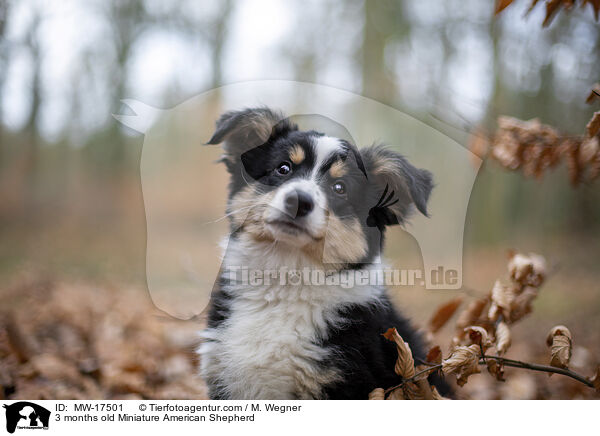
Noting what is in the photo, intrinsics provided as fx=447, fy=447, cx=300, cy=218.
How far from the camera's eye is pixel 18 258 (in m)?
2.39

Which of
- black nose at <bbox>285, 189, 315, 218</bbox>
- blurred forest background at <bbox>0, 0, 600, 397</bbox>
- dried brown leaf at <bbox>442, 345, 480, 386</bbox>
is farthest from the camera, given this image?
blurred forest background at <bbox>0, 0, 600, 397</bbox>

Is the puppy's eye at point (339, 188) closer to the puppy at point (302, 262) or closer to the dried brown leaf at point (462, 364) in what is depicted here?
the puppy at point (302, 262)

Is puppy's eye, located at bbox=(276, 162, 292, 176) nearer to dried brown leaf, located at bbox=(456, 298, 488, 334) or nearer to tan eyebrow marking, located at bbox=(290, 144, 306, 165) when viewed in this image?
tan eyebrow marking, located at bbox=(290, 144, 306, 165)

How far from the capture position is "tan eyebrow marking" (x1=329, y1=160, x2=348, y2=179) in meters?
1.65

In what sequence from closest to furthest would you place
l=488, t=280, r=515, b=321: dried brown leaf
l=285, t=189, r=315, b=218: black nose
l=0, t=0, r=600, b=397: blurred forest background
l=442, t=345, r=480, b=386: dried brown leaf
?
l=285, t=189, r=315, b=218: black nose < l=442, t=345, r=480, b=386: dried brown leaf < l=488, t=280, r=515, b=321: dried brown leaf < l=0, t=0, r=600, b=397: blurred forest background

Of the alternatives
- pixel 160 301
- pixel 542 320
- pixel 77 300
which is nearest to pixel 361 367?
pixel 160 301

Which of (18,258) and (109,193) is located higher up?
(109,193)

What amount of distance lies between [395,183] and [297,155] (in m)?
0.38

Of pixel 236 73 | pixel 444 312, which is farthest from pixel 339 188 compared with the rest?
pixel 444 312

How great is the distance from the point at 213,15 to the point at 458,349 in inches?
77.2

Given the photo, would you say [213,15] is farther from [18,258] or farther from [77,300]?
[77,300]

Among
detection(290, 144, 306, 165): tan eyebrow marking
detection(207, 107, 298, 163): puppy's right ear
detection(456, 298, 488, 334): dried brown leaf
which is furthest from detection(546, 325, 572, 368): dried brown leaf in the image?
detection(207, 107, 298, 163): puppy's right ear

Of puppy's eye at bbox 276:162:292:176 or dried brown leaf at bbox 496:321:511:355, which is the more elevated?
puppy's eye at bbox 276:162:292:176

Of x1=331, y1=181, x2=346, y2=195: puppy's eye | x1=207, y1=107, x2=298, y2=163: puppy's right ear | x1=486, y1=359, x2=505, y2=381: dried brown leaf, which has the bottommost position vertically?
x1=486, y1=359, x2=505, y2=381: dried brown leaf
